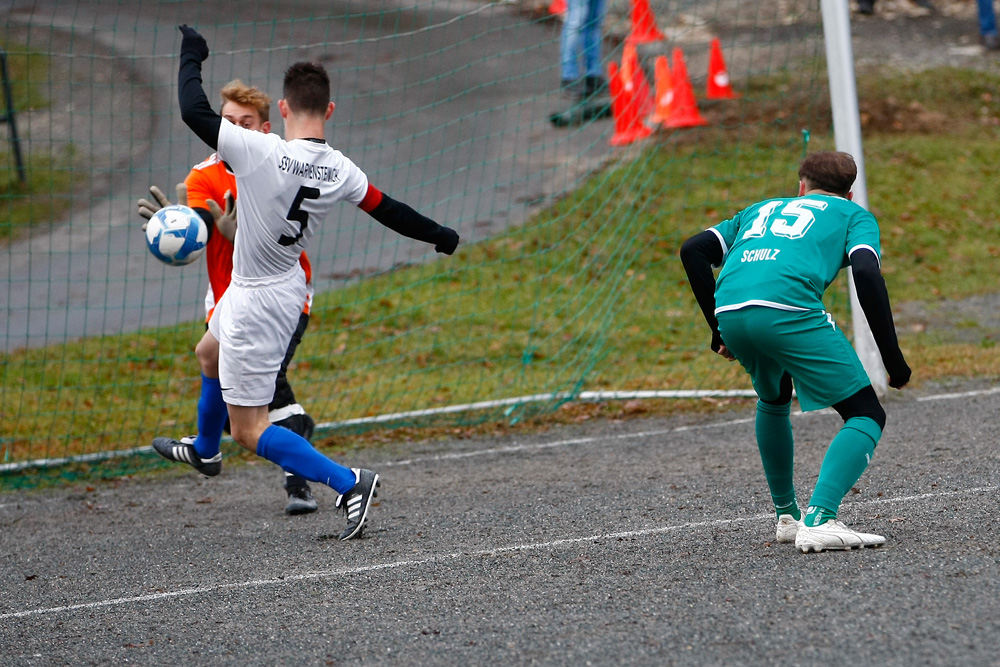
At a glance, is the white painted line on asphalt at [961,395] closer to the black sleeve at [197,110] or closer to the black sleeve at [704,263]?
the black sleeve at [704,263]

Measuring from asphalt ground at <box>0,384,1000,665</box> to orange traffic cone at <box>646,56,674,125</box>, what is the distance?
4.59 m

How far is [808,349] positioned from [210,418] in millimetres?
3147

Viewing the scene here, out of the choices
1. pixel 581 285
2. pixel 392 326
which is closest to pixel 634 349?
pixel 581 285

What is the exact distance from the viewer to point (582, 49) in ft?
30.2

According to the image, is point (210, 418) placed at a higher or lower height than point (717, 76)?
lower

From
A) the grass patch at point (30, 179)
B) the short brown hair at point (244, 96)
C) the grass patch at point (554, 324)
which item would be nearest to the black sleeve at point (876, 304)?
the short brown hair at point (244, 96)

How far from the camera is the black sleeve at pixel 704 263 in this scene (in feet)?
14.2

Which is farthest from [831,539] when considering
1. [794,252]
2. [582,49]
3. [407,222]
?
[582,49]

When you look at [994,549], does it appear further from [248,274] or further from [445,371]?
[445,371]

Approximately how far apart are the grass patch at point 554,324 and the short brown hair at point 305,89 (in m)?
3.05

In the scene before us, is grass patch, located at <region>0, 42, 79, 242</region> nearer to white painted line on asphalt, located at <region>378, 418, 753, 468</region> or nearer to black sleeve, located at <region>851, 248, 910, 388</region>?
white painted line on asphalt, located at <region>378, 418, 753, 468</region>

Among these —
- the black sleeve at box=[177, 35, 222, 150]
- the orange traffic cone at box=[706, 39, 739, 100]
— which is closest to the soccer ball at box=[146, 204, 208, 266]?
the black sleeve at box=[177, 35, 222, 150]

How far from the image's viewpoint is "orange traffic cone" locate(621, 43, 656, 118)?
29.5ft

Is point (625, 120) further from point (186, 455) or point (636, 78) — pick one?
point (186, 455)
